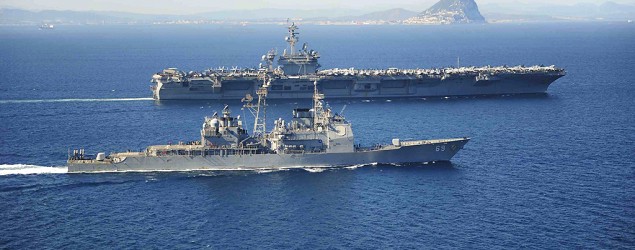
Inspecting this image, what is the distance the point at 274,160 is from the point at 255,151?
1.15 m

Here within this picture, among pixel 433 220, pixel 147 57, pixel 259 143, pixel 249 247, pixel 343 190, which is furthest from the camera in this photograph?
pixel 147 57

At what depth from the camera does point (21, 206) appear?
135 ft

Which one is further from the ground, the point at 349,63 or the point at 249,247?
the point at 349,63

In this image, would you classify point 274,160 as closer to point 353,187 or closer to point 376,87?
point 353,187

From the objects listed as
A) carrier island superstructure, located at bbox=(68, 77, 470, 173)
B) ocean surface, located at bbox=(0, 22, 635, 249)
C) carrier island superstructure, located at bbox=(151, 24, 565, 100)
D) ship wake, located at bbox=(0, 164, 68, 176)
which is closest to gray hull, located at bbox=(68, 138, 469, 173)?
carrier island superstructure, located at bbox=(68, 77, 470, 173)

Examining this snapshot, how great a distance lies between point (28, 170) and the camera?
46938 millimetres

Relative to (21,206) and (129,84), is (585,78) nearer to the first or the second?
(129,84)

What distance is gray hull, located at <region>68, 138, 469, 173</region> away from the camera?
155 ft

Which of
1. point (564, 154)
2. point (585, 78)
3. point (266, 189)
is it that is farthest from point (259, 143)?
point (585, 78)

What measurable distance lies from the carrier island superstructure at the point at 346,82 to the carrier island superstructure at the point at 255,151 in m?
28.7

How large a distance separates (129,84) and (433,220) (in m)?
58.2

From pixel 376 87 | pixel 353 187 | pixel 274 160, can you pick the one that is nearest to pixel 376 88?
pixel 376 87

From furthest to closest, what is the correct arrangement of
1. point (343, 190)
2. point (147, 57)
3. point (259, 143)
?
point (147, 57), point (259, 143), point (343, 190)

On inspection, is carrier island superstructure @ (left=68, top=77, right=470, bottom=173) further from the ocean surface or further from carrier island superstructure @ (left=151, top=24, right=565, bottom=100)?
carrier island superstructure @ (left=151, top=24, right=565, bottom=100)
